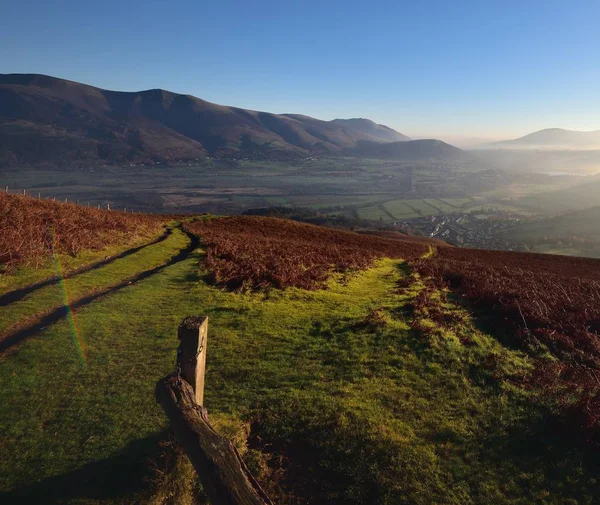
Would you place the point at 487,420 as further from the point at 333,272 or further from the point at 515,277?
the point at 515,277

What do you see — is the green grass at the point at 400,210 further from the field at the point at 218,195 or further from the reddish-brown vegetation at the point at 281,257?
the reddish-brown vegetation at the point at 281,257

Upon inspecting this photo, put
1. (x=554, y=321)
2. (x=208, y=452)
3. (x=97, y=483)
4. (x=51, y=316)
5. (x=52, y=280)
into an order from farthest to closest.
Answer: (x=52, y=280), (x=554, y=321), (x=51, y=316), (x=97, y=483), (x=208, y=452)

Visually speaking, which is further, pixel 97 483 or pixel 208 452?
pixel 97 483

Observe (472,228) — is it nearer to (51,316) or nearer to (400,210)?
(400,210)

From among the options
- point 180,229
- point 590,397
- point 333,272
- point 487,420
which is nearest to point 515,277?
point 333,272

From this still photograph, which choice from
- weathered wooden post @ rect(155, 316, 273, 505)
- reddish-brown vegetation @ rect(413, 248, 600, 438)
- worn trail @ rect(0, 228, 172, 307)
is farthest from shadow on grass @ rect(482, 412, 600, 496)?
worn trail @ rect(0, 228, 172, 307)

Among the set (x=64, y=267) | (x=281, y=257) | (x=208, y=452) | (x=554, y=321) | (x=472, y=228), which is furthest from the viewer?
(x=472, y=228)

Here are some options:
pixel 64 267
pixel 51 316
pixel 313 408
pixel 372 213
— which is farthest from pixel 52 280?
pixel 372 213
